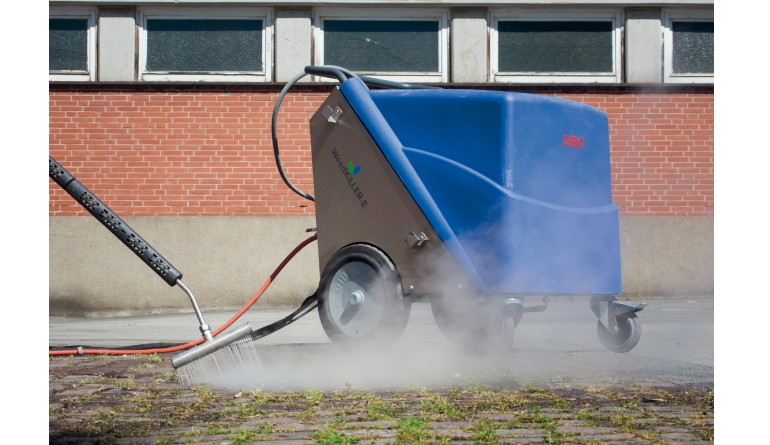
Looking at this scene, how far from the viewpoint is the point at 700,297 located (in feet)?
30.0

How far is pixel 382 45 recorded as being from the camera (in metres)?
9.27

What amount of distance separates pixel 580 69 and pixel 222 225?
4.94 metres

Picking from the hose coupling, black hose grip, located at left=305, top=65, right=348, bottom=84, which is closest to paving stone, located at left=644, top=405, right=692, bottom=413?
the hose coupling

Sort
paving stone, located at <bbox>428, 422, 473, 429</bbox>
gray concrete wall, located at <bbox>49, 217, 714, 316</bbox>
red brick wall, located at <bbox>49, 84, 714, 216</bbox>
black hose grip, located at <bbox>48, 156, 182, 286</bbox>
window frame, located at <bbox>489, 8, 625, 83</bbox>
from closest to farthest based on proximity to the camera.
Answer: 1. paving stone, located at <bbox>428, 422, 473, 429</bbox>
2. black hose grip, located at <bbox>48, 156, 182, 286</bbox>
3. gray concrete wall, located at <bbox>49, 217, 714, 316</bbox>
4. red brick wall, located at <bbox>49, 84, 714, 216</bbox>
5. window frame, located at <bbox>489, 8, 625, 83</bbox>

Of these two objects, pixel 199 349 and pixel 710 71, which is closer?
pixel 199 349

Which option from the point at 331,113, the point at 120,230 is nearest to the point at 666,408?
the point at 331,113

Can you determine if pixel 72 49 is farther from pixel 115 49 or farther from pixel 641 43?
pixel 641 43

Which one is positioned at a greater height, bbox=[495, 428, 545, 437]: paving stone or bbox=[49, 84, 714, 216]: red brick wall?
bbox=[49, 84, 714, 216]: red brick wall

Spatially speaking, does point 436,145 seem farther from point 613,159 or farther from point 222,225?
point 613,159

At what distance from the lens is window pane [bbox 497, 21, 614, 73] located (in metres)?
9.35

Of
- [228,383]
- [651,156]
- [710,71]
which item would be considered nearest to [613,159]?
[651,156]

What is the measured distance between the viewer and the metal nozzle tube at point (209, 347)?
343 centimetres

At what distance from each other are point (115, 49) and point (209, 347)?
656 centimetres

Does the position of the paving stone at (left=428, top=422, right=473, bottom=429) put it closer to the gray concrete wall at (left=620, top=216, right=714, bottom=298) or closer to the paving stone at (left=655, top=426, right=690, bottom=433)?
the paving stone at (left=655, top=426, right=690, bottom=433)
